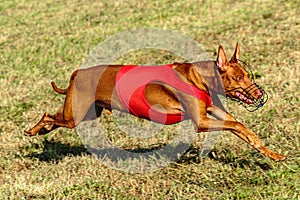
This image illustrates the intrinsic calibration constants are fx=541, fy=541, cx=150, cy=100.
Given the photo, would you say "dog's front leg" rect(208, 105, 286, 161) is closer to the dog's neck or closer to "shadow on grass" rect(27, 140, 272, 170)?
the dog's neck

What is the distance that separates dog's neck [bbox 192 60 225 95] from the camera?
19.7ft

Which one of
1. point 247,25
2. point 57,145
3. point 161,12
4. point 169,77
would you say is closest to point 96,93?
point 169,77

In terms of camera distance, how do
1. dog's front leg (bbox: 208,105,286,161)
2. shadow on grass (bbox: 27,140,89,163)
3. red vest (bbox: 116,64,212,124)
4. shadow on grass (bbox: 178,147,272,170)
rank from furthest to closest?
shadow on grass (bbox: 27,140,89,163) → shadow on grass (bbox: 178,147,272,170) → red vest (bbox: 116,64,212,124) → dog's front leg (bbox: 208,105,286,161)

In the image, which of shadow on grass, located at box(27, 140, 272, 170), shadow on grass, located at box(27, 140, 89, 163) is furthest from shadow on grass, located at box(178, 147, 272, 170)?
shadow on grass, located at box(27, 140, 89, 163)

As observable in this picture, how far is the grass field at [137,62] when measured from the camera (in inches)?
245

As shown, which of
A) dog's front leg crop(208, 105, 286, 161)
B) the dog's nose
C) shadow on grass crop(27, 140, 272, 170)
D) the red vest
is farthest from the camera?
shadow on grass crop(27, 140, 272, 170)

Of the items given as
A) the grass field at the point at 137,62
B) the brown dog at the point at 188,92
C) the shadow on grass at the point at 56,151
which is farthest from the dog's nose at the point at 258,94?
the shadow on grass at the point at 56,151

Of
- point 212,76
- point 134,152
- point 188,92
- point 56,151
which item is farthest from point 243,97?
point 56,151

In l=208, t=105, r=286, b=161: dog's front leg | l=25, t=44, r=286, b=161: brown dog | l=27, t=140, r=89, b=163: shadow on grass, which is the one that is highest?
l=25, t=44, r=286, b=161: brown dog

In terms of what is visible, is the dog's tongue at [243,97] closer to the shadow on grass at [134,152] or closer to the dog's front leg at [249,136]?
the dog's front leg at [249,136]

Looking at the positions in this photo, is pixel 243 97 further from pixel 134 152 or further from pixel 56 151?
pixel 56 151

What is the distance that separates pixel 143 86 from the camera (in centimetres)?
625

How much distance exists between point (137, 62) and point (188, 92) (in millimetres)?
5915

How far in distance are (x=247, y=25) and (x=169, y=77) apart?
7.81 meters
